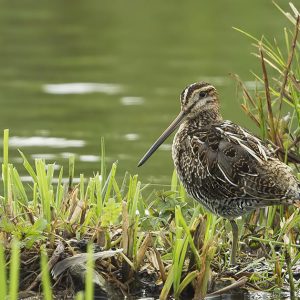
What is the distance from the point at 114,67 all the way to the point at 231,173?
983 centimetres

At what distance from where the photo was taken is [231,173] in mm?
6645

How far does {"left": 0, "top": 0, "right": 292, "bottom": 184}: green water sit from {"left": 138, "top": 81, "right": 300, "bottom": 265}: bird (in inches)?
135

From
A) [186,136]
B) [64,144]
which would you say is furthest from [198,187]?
[64,144]

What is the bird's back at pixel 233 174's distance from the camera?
655 cm

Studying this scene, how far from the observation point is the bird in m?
6.55

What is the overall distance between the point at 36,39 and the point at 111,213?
38.9 feet

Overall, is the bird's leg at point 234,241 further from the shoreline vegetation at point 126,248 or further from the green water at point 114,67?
the green water at point 114,67

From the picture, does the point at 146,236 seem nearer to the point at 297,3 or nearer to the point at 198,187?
the point at 198,187

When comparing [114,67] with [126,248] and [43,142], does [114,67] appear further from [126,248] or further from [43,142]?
[126,248]

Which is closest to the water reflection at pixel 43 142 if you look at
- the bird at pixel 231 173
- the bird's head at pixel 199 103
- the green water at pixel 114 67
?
the green water at pixel 114 67

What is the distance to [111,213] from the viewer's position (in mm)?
6473

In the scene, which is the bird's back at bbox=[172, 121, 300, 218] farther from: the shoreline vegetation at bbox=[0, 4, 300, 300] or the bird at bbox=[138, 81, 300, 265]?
the shoreline vegetation at bbox=[0, 4, 300, 300]

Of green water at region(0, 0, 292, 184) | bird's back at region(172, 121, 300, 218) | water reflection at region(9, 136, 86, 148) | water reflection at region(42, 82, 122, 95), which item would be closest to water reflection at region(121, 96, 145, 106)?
green water at region(0, 0, 292, 184)

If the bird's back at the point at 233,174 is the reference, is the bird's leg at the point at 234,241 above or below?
below
